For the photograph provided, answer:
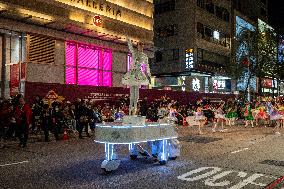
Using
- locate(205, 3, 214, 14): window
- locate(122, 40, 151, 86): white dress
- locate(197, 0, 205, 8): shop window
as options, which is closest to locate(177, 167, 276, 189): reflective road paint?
locate(122, 40, 151, 86): white dress

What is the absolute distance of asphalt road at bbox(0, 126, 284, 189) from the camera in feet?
25.6

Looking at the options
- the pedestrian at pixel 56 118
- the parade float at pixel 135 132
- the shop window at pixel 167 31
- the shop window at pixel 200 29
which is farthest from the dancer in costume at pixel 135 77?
the shop window at pixel 167 31

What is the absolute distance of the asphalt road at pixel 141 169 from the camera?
25.6ft

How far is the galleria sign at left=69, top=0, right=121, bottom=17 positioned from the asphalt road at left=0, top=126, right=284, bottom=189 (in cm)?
1423

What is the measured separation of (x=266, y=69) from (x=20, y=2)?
38.5 meters

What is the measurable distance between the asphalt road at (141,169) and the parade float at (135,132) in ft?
1.03

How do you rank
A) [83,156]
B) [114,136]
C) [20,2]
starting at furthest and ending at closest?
[20,2], [83,156], [114,136]

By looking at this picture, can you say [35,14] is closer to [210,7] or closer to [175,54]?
[175,54]

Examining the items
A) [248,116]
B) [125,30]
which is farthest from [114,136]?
[125,30]

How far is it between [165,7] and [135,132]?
129ft

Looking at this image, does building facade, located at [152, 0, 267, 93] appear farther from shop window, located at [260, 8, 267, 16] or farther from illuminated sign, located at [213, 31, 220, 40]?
shop window, located at [260, 8, 267, 16]

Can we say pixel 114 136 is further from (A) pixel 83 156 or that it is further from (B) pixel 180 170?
(A) pixel 83 156

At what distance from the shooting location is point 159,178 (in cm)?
833

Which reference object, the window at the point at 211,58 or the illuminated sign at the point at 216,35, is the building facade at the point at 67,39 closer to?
the window at the point at 211,58
